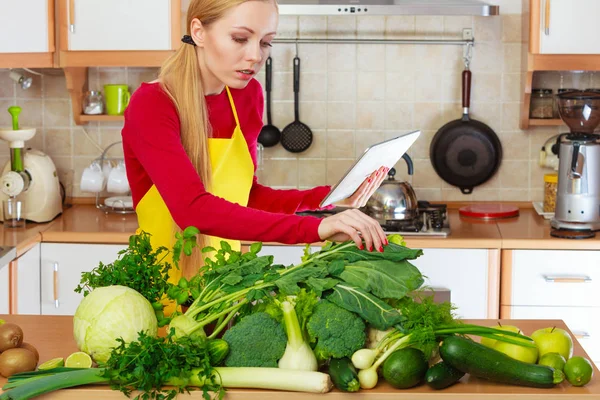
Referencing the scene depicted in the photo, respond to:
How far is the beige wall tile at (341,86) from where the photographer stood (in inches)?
146

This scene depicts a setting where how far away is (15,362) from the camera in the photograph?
5.16 feet

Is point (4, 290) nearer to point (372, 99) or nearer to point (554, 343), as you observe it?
point (372, 99)

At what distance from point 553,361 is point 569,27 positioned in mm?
2015

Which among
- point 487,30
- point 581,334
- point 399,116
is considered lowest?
point 581,334

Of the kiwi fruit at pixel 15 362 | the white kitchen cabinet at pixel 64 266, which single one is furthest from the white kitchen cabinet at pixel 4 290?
the kiwi fruit at pixel 15 362

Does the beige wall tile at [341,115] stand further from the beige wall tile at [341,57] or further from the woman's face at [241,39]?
the woman's face at [241,39]

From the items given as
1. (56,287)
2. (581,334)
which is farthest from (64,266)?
(581,334)

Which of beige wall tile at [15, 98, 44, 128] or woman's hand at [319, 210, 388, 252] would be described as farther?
beige wall tile at [15, 98, 44, 128]

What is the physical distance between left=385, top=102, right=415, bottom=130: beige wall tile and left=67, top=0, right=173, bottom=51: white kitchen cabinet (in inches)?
36.8

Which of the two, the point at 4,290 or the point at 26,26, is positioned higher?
the point at 26,26

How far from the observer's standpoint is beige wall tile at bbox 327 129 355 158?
12.3ft

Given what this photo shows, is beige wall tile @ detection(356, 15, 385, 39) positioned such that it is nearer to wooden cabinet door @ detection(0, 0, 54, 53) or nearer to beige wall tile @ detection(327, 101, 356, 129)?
beige wall tile @ detection(327, 101, 356, 129)

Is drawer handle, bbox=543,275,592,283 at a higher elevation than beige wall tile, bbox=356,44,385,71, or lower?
lower

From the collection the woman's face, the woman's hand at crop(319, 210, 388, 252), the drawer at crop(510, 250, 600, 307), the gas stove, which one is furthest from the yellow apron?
the drawer at crop(510, 250, 600, 307)
